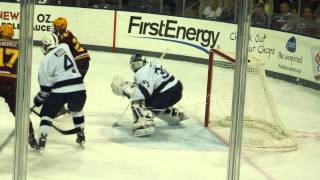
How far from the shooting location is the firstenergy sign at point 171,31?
8.84 metres

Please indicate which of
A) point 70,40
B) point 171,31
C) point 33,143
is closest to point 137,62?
point 70,40

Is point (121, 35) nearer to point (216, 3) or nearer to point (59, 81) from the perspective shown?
point (216, 3)

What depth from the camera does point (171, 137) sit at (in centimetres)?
531

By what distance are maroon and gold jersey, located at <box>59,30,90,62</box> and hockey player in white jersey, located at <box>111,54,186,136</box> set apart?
631mm

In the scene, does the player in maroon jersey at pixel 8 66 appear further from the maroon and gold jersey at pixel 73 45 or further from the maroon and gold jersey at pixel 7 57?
the maroon and gold jersey at pixel 73 45

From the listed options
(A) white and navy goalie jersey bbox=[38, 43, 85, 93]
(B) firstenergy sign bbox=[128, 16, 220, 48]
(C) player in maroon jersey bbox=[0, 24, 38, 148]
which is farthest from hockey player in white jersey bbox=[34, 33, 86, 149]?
(B) firstenergy sign bbox=[128, 16, 220, 48]

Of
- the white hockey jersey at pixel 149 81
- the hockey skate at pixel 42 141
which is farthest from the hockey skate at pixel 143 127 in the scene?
the hockey skate at pixel 42 141

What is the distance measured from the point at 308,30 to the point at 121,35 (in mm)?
2752

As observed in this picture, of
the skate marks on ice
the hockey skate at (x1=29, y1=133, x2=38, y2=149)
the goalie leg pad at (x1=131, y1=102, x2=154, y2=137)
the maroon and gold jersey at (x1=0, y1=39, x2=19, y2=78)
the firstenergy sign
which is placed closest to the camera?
the maroon and gold jersey at (x1=0, y1=39, x2=19, y2=78)

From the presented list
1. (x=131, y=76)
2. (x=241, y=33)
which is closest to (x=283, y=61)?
(x=131, y=76)

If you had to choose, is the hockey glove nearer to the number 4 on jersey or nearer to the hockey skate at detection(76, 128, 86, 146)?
the number 4 on jersey

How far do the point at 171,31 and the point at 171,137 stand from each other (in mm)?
3968

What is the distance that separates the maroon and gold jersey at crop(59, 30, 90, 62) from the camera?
5.72 m

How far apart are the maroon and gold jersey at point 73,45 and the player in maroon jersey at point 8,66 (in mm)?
1211
